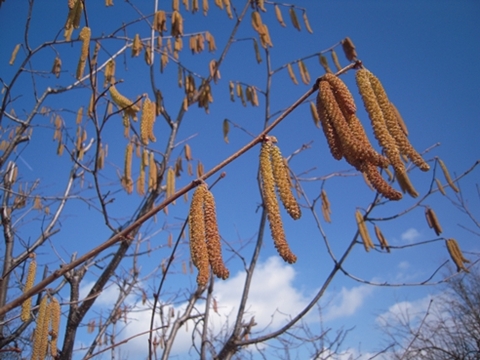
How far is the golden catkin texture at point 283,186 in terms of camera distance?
2.69 feet

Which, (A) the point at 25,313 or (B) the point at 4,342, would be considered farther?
(B) the point at 4,342

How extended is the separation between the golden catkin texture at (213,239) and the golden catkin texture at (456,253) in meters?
2.39

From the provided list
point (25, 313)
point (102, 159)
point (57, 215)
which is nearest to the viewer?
point (25, 313)

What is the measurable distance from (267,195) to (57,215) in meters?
2.98

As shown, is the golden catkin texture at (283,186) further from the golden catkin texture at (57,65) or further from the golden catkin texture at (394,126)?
the golden catkin texture at (57,65)

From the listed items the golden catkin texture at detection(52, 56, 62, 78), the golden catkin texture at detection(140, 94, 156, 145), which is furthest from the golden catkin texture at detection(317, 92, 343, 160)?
the golden catkin texture at detection(52, 56, 62, 78)

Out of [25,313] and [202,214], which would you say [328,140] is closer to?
[202,214]

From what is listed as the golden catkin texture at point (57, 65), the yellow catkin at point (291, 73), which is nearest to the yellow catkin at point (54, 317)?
the golden catkin texture at point (57, 65)

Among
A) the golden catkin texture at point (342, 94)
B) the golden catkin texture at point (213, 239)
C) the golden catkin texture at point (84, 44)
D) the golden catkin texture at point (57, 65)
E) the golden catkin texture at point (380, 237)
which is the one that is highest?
the golden catkin texture at point (57, 65)

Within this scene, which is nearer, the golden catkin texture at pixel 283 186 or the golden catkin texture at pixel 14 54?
the golden catkin texture at pixel 283 186

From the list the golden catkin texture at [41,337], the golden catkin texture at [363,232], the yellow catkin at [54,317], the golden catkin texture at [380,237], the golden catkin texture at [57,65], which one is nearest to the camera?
the golden catkin texture at [41,337]

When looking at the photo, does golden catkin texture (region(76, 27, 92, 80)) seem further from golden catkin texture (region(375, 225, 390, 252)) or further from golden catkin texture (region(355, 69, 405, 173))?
golden catkin texture (region(375, 225, 390, 252))

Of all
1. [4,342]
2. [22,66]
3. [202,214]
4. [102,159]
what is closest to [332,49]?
[102,159]

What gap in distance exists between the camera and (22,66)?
8.48ft
